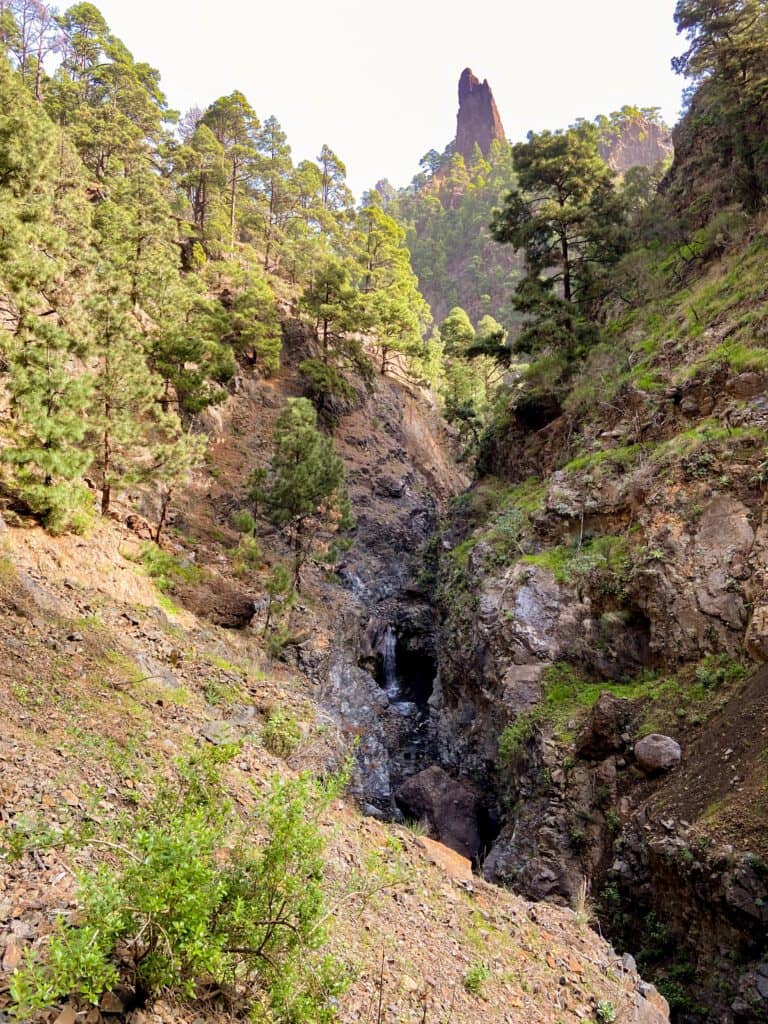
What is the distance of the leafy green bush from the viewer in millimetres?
3158

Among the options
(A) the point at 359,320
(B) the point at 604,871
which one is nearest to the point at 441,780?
(B) the point at 604,871

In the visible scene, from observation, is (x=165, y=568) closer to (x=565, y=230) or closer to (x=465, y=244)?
(x=565, y=230)

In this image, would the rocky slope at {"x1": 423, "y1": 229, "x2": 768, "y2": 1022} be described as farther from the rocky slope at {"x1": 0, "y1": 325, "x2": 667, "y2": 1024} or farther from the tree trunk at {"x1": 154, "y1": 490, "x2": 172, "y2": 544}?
the tree trunk at {"x1": 154, "y1": 490, "x2": 172, "y2": 544}

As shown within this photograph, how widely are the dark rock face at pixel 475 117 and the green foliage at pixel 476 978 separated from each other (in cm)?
11401

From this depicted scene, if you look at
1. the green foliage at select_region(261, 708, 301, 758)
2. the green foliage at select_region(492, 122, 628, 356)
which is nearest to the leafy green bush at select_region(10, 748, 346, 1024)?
the green foliage at select_region(261, 708, 301, 758)

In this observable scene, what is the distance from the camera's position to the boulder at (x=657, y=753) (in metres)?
10.3

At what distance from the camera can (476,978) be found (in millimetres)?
6352

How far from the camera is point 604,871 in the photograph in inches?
404

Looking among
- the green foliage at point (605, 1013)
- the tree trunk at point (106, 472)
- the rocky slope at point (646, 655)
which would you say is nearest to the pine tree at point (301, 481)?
the tree trunk at point (106, 472)

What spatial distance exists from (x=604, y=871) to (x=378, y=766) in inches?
309

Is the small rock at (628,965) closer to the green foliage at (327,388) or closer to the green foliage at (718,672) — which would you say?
the green foliage at (718,672)

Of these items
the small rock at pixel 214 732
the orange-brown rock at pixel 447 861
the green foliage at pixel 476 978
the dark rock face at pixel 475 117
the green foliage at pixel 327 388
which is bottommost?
the orange-brown rock at pixel 447 861

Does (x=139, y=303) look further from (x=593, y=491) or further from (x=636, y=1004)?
(x=636, y=1004)

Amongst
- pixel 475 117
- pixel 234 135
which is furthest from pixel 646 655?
pixel 475 117
